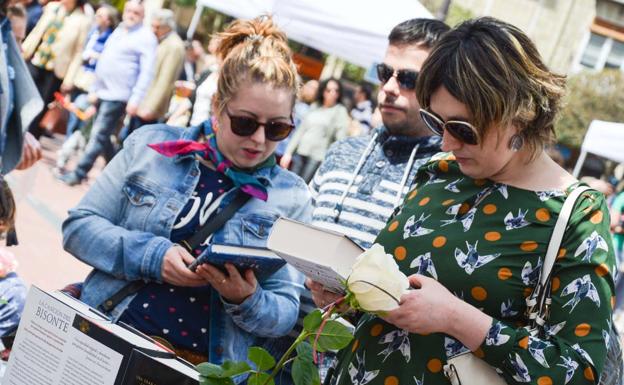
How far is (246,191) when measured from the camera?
2982 millimetres

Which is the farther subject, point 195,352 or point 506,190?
point 195,352

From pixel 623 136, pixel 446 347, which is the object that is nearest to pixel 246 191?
pixel 446 347

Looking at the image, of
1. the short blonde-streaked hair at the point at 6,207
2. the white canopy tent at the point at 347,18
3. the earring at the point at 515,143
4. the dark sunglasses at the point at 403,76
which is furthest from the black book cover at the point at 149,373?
the white canopy tent at the point at 347,18

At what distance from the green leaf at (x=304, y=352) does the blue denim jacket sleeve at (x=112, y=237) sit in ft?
2.91

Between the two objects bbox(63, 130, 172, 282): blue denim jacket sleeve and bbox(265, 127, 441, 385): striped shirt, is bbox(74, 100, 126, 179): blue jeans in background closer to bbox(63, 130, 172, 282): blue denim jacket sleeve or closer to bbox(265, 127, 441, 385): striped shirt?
bbox(265, 127, 441, 385): striped shirt

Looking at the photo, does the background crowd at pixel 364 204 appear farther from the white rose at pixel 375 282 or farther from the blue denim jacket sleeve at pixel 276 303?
the white rose at pixel 375 282

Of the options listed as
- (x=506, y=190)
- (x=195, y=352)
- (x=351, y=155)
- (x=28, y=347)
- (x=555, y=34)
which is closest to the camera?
(x=28, y=347)

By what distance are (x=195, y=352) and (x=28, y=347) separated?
74cm

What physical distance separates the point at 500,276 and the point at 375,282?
0.47 metres

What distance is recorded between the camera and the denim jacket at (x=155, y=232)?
9.43ft

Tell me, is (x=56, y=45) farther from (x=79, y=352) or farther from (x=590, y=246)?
(x=590, y=246)

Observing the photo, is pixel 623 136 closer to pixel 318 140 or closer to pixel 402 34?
pixel 318 140

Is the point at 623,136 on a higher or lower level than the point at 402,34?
lower

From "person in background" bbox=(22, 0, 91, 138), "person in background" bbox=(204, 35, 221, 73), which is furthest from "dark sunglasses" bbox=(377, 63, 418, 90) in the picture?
"person in background" bbox=(22, 0, 91, 138)
